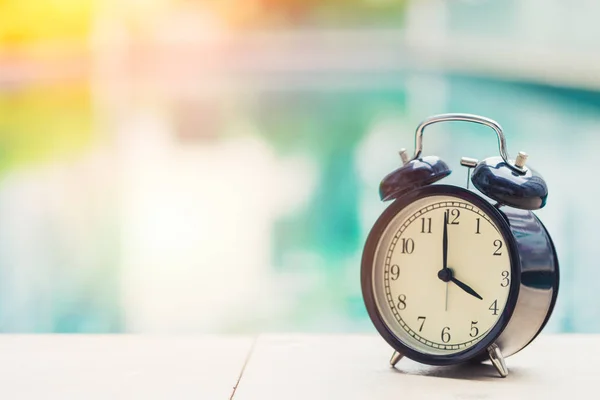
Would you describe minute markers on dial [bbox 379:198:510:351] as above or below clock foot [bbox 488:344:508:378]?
above

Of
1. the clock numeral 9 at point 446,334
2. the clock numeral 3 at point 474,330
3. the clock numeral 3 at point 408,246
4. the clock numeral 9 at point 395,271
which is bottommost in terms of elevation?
the clock numeral 9 at point 446,334

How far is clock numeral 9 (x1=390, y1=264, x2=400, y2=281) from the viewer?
1.14 meters

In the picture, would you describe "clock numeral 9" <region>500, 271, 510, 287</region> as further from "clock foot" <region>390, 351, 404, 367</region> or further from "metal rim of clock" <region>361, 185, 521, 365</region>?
"clock foot" <region>390, 351, 404, 367</region>

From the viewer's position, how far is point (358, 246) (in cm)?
167

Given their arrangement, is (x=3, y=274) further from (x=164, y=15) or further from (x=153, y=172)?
(x=164, y=15)

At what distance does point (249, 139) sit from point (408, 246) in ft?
2.08

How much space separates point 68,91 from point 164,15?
275mm

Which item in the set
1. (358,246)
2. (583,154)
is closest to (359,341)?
(358,246)

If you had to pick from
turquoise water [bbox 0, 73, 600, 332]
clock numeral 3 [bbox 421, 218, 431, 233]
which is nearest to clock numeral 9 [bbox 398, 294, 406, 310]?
clock numeral 3 [bbox 421, 218, 431, 233]

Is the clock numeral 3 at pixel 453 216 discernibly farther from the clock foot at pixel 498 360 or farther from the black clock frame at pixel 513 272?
the clock foot at pixel 498 360

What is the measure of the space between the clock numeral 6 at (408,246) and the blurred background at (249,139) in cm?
52

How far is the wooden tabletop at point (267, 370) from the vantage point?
1033 millimetres

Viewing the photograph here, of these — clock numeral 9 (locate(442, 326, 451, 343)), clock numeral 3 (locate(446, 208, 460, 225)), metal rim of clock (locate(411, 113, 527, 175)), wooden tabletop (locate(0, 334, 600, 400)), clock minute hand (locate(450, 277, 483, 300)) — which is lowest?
wooden tabletop (locate(0, 334, 600, 400))

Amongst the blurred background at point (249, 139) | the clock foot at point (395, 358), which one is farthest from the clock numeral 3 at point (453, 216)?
the blurred background at point (249, 139)
